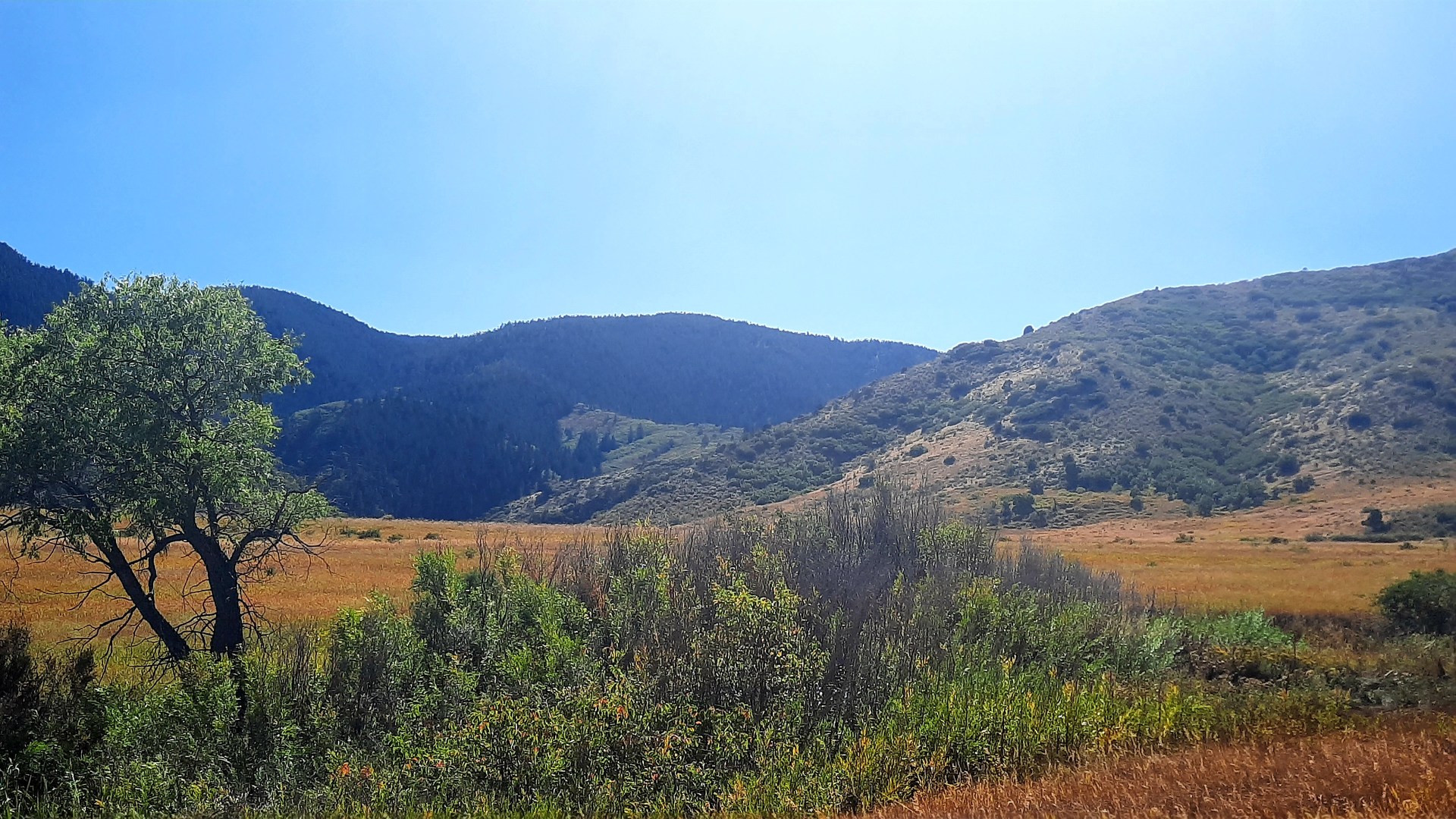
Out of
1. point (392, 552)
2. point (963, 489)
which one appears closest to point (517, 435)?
point (963, 489)

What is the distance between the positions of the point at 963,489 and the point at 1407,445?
27.9 m

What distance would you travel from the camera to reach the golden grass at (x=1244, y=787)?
5.34 m

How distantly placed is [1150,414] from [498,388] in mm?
87233

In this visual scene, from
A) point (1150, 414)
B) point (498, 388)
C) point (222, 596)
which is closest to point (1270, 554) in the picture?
point (1150, 414)

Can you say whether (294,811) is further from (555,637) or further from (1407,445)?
(1407,445)

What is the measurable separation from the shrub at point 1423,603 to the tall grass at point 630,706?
9202 mm

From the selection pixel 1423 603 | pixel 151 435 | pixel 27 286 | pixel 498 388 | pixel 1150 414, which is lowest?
pixel 1423 603

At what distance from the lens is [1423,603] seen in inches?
744

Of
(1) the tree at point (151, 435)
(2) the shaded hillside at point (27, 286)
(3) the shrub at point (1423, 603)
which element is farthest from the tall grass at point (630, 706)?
A: (2) the shaded hillside at point (27, 286)

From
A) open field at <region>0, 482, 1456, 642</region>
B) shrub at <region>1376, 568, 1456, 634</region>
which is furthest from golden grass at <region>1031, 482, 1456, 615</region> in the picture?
shrub at <region>1376, 568, 1456, 634</region>

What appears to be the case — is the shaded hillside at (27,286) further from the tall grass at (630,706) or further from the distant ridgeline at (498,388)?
the tall grass at (630,706)

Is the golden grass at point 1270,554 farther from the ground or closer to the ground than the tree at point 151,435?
closer to the ground

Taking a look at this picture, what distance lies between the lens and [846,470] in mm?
73188

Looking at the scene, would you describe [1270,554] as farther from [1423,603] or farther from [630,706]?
[630,706]
